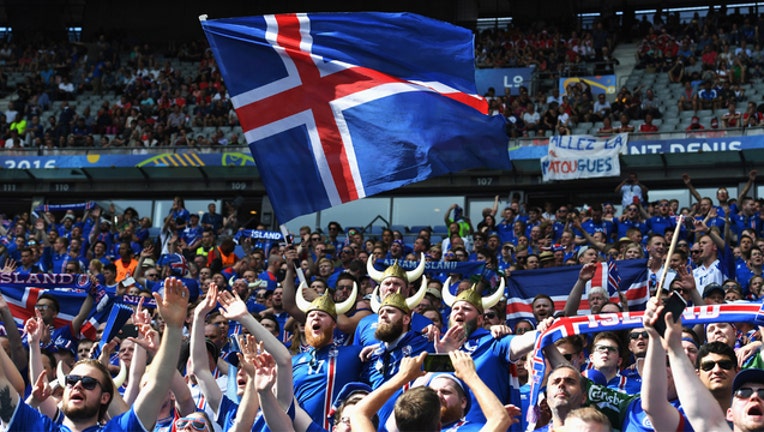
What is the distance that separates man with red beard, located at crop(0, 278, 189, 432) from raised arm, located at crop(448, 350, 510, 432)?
1.46m

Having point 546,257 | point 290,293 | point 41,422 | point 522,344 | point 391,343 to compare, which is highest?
point 41,422

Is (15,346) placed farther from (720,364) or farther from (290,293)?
(720,364)

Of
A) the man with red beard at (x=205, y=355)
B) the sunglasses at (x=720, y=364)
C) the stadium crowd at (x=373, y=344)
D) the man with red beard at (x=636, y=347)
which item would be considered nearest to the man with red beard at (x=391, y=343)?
the stadium crowd at (x=373, y=344)

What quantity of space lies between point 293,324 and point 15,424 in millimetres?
4865

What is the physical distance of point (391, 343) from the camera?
292 inches

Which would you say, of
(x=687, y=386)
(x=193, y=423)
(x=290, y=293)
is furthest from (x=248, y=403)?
(x=290, y=293)

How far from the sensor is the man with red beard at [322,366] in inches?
292

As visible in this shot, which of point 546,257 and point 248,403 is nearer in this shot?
point 248,403

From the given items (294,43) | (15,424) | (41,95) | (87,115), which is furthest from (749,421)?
(41,95)

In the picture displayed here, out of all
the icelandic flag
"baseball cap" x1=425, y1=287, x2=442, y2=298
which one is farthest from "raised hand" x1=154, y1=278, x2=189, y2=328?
the icelandic flag

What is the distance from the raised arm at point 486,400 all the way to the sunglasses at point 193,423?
1742 millimetres

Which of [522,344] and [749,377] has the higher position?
[749,377]

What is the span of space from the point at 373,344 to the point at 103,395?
244 centimetres

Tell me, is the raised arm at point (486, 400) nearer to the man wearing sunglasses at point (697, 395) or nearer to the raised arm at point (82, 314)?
the man wearing sunglasses at point (697, 395)
